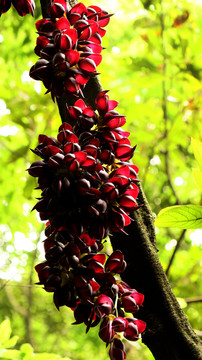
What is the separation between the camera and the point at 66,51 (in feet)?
1.87

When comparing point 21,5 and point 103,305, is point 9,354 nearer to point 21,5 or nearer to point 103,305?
point 103,305

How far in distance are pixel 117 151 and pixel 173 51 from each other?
152 cm

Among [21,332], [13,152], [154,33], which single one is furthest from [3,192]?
[21,332]

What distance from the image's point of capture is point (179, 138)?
1.83m

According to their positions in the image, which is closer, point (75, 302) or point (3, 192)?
point (75, 302)

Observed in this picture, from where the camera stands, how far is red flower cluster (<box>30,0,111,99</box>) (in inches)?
22.3

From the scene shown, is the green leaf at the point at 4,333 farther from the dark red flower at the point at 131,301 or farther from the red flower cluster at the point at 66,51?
the red flower cluster at the point at 66,51

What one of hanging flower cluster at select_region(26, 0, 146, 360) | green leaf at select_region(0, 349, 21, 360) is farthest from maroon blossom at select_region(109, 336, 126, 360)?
green leaf at select_region(0, 349, 21, 360)

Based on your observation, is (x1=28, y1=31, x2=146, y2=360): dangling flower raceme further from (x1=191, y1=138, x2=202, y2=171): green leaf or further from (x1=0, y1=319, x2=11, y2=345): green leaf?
(x1=0, y1=319, x2=11, y2=345): green leaf

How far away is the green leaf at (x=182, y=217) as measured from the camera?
0.61 m

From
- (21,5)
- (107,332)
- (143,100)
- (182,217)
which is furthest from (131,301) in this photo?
(143,100)

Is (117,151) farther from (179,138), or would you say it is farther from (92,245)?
(179,138)

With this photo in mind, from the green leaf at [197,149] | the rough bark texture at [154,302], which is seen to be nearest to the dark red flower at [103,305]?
the rough bark texture at [154,302]

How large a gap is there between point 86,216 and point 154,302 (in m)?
0.21
